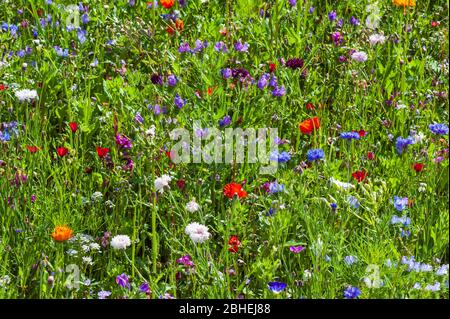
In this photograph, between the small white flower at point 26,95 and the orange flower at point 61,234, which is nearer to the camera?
the orange flower at point 61,234

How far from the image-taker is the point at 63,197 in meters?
3.11

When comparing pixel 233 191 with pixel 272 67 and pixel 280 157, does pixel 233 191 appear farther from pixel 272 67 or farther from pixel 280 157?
pixel 272 67

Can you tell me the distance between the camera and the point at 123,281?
275 cm

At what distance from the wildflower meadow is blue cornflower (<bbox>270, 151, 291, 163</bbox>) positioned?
26 millimetres

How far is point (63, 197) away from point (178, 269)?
505 millimetres

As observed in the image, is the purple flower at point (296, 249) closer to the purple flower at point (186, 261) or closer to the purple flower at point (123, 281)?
the purple flower at point (186, 261)

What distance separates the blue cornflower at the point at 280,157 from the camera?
3139 mm

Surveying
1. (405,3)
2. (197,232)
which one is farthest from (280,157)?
(405,3)

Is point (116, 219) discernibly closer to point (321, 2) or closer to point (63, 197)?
point (63, 197)

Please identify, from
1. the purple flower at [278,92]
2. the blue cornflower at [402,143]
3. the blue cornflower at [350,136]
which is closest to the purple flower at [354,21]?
the purple flower at [278,92]

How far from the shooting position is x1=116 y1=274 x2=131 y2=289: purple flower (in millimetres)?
2752

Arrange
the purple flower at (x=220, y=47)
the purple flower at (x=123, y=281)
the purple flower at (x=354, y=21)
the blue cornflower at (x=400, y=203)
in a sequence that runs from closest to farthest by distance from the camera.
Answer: the purple flower at (x=123, y=281) < the blue cornflower at (x=400, y=203) < the purple flower at (x=220, y=47) < the purple flower at (x=354, y=21)

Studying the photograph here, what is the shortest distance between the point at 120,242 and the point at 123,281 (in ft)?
0.52
